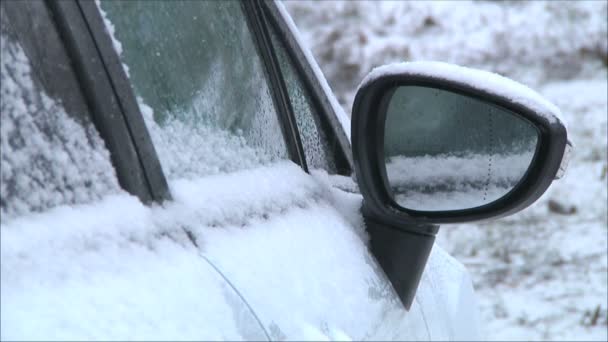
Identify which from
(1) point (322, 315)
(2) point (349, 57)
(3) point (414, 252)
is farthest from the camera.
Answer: (2) point (349, 57)

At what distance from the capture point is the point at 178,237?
1215mm

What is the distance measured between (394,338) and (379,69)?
47 centimetres

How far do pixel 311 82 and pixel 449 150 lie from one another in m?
0.35

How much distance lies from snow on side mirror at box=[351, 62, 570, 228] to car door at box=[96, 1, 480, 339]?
0.12 metres

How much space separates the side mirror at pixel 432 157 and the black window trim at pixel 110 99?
0.55 metres

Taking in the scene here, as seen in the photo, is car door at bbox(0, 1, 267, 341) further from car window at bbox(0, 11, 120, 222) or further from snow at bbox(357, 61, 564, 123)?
snow at bbox(357, 61, 564, 123)

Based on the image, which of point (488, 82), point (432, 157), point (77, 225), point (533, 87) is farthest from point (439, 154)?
point (533, 87)

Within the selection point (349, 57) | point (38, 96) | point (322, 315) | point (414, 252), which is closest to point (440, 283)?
point (414, 252)

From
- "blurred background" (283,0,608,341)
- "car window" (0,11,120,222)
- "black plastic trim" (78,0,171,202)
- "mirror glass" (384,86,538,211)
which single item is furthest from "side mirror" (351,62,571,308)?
"blurred background" (283,0,608,341)

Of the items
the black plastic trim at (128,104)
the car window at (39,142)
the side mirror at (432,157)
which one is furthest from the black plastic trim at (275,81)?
the car window at (39,142)

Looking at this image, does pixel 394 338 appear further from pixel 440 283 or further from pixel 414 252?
pixel 440 283

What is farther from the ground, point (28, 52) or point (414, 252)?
point (28, 52)

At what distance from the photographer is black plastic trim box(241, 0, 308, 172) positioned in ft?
6.00

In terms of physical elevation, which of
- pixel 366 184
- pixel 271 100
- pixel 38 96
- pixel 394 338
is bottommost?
pixel 394 338
